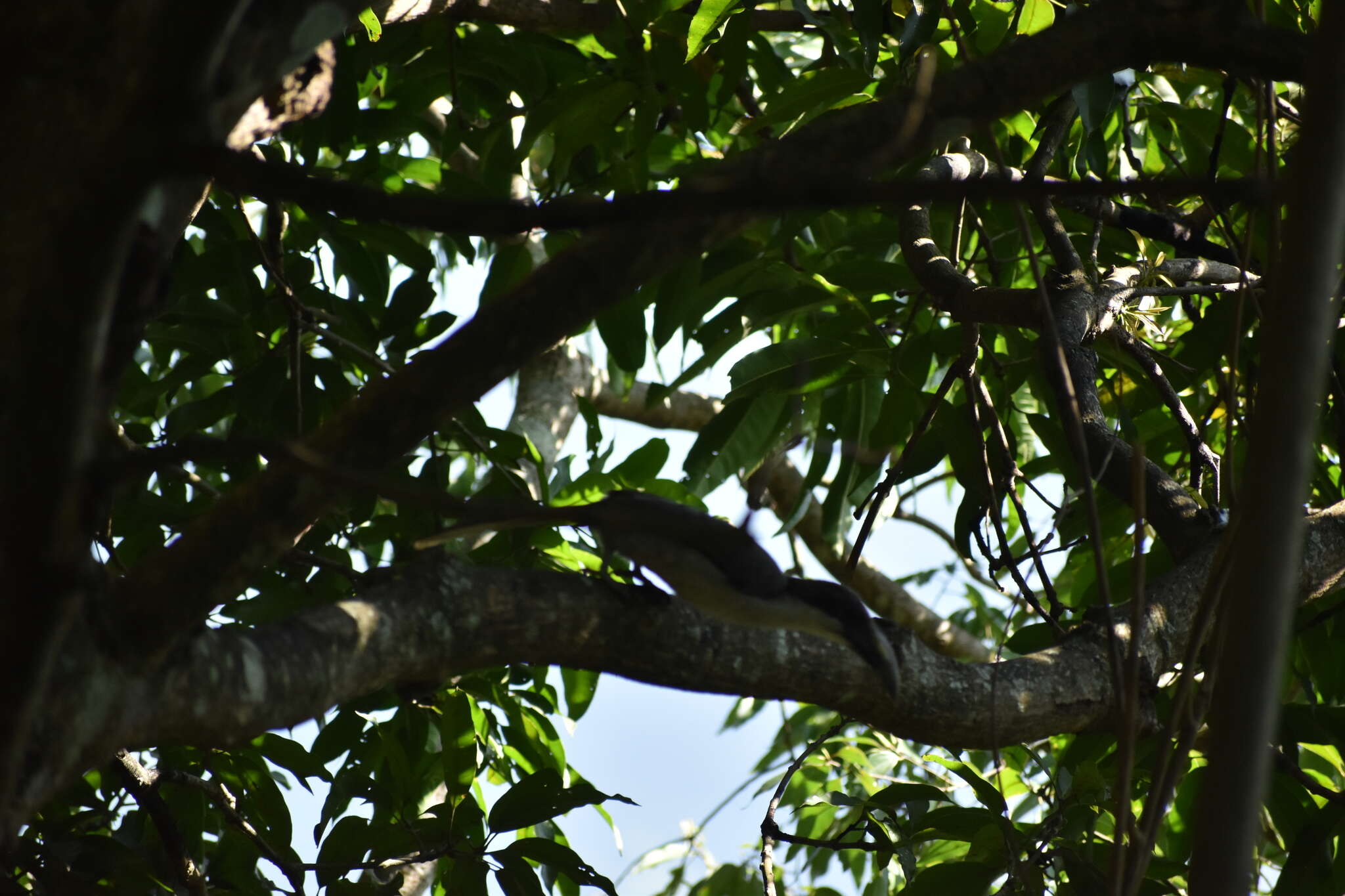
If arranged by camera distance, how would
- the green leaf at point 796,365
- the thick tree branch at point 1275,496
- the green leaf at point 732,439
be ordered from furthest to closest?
the green leaf at point 732,439 → the green leaf at point 796,365 → the thick tree branch at point 1275,496

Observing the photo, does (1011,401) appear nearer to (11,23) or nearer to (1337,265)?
(1337,265)

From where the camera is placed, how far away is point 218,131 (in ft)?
2.32

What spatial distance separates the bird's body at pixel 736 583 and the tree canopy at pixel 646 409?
5 centimetres

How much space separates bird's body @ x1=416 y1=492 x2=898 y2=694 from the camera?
102 cm

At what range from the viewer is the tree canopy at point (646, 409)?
0.67 metres

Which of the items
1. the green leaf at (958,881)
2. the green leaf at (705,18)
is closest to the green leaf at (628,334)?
the green leaf at (705,18)

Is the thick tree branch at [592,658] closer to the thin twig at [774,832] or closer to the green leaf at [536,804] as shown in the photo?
the thin twig at [774,832]

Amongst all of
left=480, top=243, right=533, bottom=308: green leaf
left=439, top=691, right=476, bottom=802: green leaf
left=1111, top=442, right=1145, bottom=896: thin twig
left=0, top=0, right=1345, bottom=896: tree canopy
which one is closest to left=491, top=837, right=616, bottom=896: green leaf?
left=0, top=0, right=1345, bottom=896: tree canopy

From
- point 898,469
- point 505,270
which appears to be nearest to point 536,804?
point 898,469

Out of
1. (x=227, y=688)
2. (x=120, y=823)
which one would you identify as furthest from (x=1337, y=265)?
(x=120, y=823)

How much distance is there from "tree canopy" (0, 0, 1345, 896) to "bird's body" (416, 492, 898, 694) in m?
0.05

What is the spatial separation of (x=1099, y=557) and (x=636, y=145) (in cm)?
138

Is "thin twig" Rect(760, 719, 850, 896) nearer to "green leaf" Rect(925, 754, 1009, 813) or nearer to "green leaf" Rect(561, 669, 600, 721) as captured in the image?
"green leaf" Rect(925, 754, 1009, 813)

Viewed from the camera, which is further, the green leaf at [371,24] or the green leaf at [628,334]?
the green leaf at [628,334]
